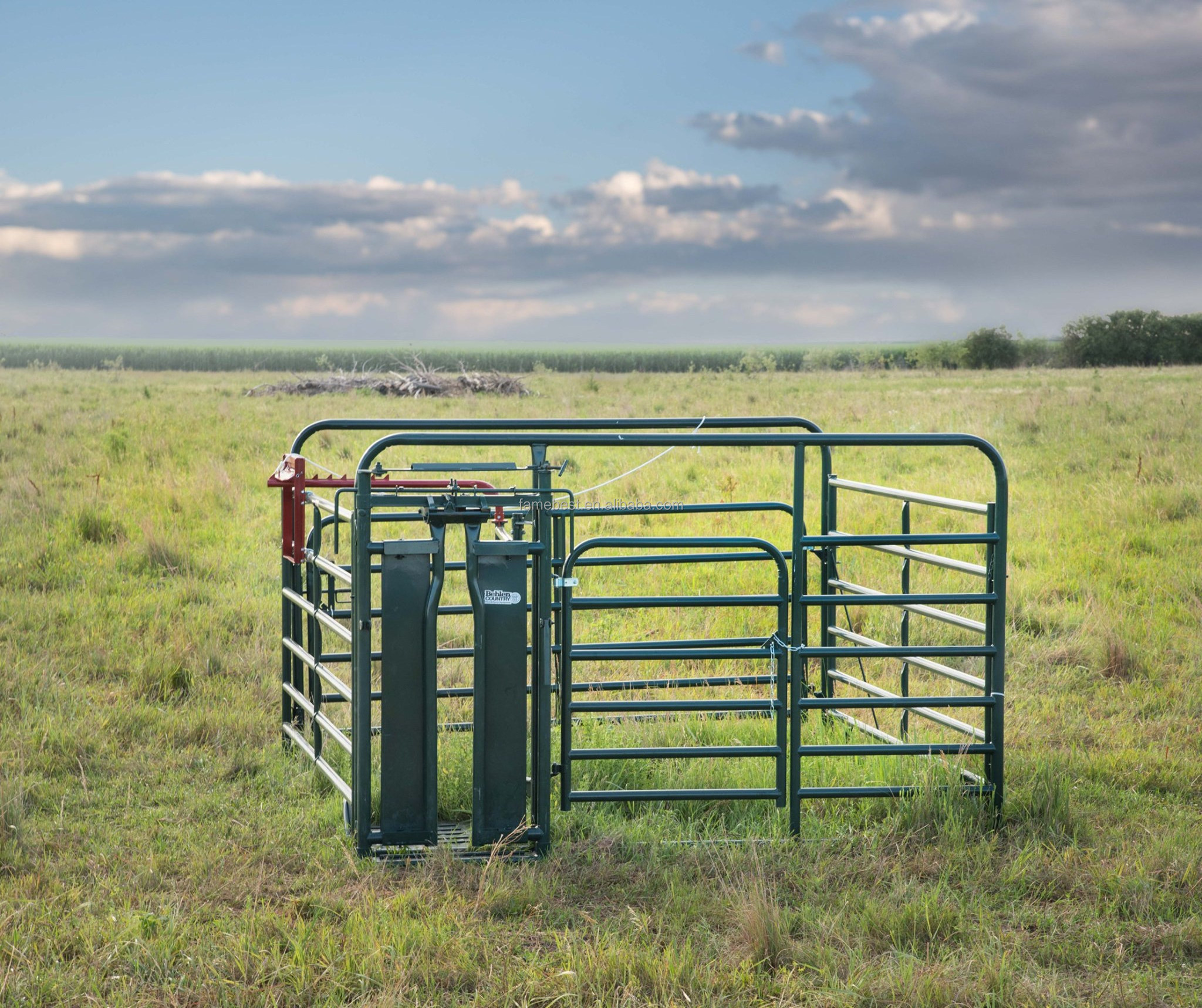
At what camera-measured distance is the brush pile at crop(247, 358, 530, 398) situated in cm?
3384

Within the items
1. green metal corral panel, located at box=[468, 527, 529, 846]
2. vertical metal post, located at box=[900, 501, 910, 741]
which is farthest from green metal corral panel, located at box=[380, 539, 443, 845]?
vertical metal post, located at box=[900, 501, 910, 741]

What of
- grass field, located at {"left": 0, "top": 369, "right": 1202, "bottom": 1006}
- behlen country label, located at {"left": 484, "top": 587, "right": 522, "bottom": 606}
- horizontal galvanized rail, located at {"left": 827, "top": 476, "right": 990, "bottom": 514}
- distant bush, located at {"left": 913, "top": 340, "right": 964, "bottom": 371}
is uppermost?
distant bush, located at {"left": 913, "top": 340, "right": 964, "bottom": 371}

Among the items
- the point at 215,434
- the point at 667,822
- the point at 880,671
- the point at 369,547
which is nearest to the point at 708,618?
the point at 880,671

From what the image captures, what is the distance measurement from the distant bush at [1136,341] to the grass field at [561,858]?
75433 mm

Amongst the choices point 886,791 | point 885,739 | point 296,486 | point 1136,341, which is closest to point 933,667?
point 885,739

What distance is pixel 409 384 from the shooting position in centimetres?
3391

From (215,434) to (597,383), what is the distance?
23030mm

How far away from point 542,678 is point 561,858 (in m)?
0.79

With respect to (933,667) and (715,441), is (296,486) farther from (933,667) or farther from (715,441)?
(933,667)

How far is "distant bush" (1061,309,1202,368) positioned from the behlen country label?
262 ft

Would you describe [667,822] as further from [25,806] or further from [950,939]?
[25,806]

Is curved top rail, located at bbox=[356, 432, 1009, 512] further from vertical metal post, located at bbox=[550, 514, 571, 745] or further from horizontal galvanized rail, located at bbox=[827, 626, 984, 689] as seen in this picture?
horizontal galvanized rail, located at bbox=[827, 626, 984, 689]

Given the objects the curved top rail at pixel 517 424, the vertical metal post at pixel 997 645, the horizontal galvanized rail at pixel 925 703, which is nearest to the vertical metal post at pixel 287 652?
the curved top rail at pixel 517 424

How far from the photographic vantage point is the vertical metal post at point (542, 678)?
4820 mm
